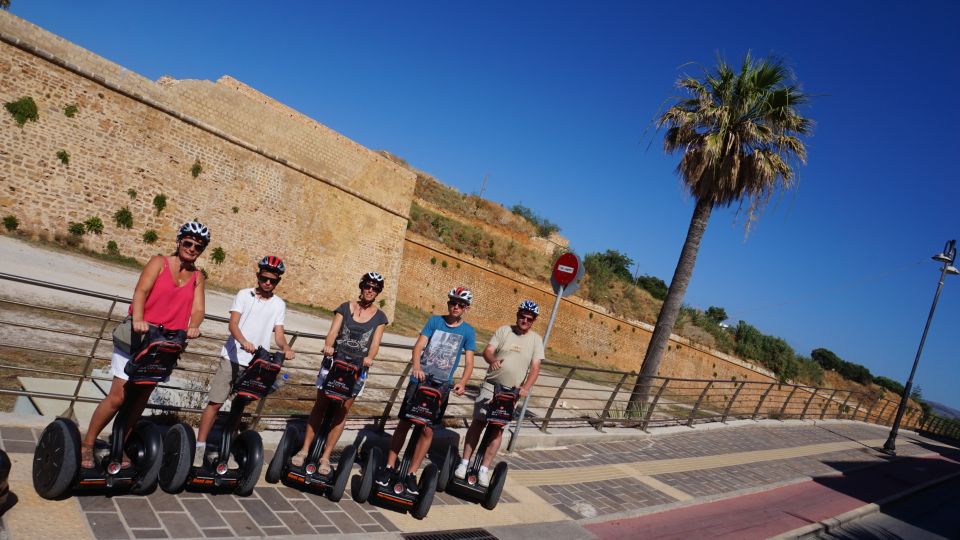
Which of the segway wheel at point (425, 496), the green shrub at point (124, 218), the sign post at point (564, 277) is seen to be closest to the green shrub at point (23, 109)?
the green shrub at point (124, 218)

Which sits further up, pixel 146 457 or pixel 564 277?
pixel 564 277

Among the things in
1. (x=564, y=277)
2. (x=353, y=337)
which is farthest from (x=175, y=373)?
(x=564, y=277)

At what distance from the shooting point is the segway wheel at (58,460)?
3.64 meters

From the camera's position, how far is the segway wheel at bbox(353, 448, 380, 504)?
197 inches

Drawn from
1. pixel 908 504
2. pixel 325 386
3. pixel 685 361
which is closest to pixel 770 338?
pixel 685 361

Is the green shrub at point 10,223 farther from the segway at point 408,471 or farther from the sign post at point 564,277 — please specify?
the segway at point 408,471

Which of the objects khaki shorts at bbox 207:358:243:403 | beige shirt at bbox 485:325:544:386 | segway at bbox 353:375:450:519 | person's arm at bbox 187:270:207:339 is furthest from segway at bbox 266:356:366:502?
beige shirt at bbox 485:325:544:386

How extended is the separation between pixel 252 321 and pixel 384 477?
5.71 ft

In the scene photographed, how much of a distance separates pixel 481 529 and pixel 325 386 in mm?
1910

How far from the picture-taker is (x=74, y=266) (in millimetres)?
14180

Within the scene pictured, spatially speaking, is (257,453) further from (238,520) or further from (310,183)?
(310,183)

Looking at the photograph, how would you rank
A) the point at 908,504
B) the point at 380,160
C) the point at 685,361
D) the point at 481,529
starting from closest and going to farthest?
1. the point at 481,529
2. the point at 908,504
3. the point at 380,160
4. the point at 685,361

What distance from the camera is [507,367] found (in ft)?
19.9

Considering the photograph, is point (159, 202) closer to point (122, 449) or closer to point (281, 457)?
point (281, 457)
